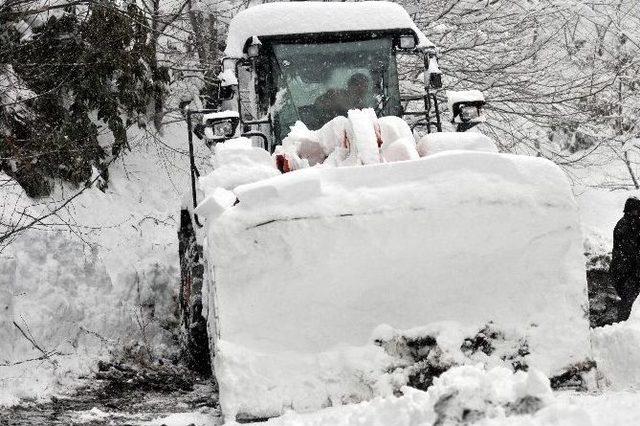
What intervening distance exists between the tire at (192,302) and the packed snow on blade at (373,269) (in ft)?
3.88

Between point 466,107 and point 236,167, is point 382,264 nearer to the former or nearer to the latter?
point 236,167

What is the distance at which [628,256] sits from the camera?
6.10m

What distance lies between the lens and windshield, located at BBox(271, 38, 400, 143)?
610 cm

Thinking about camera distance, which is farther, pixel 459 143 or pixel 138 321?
pixel 138 321

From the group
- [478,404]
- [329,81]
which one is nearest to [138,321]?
[329,81]

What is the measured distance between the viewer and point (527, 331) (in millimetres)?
4117

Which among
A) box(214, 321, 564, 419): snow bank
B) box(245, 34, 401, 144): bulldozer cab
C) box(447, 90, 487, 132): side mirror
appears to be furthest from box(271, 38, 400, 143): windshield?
box(214, 321, 564, 419): snow bank

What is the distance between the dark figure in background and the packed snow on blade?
2073 millimetres

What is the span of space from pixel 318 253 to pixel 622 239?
10.1ft

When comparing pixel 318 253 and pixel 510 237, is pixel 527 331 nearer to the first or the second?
pixel 510 237

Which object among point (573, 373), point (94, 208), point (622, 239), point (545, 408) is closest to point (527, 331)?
point (573, 373)

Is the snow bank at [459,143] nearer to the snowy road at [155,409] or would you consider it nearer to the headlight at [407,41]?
the snowy road at [155,409]

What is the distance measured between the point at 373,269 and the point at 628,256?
9.47 ft

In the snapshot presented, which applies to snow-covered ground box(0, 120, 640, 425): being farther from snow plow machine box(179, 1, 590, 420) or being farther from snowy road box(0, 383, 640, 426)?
snow plow machine box(179, 1, 590, 420)
